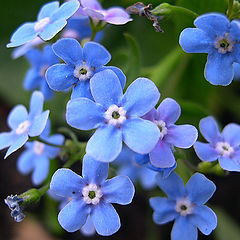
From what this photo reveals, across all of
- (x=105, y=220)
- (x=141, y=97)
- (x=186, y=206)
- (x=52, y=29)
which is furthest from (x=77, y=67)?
(x=186, y=206)

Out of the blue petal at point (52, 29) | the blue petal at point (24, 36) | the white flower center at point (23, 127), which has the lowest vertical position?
the white flower center at point (23, 127)

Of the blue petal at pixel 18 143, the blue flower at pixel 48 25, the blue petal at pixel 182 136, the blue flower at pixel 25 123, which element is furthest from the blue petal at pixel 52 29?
the blue petal at pixel 182 136

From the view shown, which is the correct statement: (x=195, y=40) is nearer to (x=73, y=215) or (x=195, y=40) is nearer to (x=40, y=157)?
(x=73, y=215)

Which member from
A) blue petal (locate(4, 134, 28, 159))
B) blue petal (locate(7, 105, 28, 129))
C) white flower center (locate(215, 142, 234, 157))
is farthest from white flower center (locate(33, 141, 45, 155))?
white flower center (locate(215, 142, 234, 157))

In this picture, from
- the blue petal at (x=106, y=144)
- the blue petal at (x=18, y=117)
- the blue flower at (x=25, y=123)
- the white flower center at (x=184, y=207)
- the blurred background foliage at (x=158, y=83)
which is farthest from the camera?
the blurred background foliage at (x=158, y=83)

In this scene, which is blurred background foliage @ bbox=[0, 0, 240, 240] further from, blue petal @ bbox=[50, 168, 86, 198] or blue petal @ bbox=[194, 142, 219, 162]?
blue petal @ bbox=[50, 168, 86, 198]

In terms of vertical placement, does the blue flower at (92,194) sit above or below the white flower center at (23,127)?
below

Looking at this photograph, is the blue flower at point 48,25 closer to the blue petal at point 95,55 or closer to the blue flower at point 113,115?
the blue petal at point 95,55
